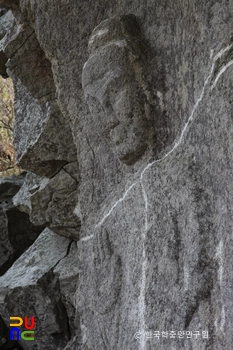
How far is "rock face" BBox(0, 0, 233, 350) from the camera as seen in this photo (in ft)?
4.68

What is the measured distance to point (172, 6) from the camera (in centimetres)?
169

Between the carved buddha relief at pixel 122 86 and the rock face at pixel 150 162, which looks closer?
the rock face at pixel 150 162

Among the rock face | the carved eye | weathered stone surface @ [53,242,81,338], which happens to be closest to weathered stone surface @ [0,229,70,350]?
weathered stone surface @ [53,242,81,338]

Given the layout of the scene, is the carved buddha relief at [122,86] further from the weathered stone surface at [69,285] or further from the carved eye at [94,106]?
the weathered stone surface at [69,285]

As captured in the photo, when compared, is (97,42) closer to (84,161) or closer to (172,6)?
(172,6)

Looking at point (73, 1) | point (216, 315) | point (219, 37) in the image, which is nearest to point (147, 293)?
point (216, 315)

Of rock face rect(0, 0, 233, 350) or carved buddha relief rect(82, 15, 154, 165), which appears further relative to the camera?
carved buddha relief rect(82, 15, 154, 165)

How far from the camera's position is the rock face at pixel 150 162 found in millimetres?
1428

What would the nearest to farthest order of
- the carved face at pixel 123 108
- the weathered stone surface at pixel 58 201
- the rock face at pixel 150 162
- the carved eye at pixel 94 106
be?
the rock face at pixel 150 162 → the carved face at pixel 123 108 → the carved eye at pixel 94 106 → the weathered stone surface at pixel 58 201

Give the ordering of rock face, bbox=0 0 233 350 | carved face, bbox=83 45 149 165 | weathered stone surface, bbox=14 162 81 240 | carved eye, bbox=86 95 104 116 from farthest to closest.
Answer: weathered stone surface, bbox=14 162 81 240, carved eye, bbox=86 95 104 116, carved face, bbox=83 45 149 165, rock face, bbox=0 0 233 350

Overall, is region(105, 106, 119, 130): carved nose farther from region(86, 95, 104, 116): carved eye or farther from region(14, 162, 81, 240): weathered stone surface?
region(14, 162, 81, 240): weathered stone surface

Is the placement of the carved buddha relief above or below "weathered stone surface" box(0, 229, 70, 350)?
above

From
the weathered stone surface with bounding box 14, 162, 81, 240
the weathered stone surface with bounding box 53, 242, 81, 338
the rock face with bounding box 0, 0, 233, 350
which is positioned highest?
the rock face with bounding box 0, 0, 233, 350

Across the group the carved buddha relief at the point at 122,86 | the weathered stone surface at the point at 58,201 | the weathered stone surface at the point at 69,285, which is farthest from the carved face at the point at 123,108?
the weathered stone surface at the point at 69,285
